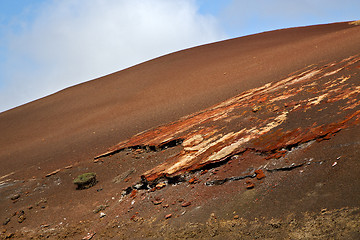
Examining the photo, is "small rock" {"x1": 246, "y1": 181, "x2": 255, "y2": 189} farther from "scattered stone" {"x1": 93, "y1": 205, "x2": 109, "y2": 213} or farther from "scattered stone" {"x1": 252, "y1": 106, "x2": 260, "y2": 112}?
"scattered stone" {"x1": 93, "y1": 205, "x2": 109, "y2": 213}

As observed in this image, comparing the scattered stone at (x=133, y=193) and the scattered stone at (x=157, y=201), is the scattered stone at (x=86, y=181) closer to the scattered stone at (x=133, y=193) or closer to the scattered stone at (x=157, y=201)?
the scattered stone at (x=133, y=193)

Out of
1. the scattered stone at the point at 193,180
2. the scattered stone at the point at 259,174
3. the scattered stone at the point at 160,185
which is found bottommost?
the scattered stone at the point at 160,185

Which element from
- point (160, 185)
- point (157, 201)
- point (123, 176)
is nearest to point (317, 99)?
point (160, 185)

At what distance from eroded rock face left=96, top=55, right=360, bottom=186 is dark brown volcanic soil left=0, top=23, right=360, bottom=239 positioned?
3 centimetres

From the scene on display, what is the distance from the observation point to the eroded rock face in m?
5.09

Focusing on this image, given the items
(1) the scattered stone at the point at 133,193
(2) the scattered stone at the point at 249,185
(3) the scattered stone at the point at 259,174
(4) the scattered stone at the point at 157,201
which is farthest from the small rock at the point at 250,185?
(1) the scattered stone at the point at 133,193

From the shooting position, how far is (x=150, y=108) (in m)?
13.6

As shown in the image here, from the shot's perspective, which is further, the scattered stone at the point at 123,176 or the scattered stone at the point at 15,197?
the scattered stone at the point at 15,197

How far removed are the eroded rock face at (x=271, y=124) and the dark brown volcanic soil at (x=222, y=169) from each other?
0.03 m

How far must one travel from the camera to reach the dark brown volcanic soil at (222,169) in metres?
3.80

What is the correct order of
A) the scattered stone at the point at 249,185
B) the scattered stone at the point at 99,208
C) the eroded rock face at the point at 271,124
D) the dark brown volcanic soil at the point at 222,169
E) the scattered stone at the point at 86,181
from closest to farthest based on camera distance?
the dark brown volcanic soil at the point at 222,169 < the scattered stone at the point at 249,185 < the eroded rock face at the point at 271,124 < the scattered stone at the point at 99,208 < the scattered stone at the point at 86,181

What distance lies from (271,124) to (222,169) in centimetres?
155

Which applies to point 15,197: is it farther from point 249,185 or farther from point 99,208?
point 249,185

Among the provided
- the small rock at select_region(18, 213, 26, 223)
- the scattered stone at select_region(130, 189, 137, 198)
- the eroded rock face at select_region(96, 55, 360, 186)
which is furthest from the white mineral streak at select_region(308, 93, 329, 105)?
the small rock at select_region(18, 213, 26, 223)
